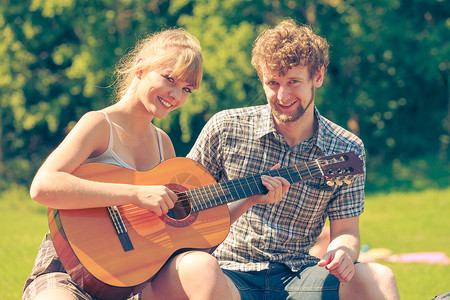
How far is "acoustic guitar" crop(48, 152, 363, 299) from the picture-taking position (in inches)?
96.2

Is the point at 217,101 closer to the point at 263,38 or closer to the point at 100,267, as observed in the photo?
the point at 263,38

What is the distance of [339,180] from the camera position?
2.86 meters

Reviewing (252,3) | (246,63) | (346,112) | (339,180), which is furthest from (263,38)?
(346,112)

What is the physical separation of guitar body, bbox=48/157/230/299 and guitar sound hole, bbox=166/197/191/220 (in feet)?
0.04

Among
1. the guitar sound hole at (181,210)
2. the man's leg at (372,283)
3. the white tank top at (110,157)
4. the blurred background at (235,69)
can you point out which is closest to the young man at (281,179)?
the man's leg at (372,283)

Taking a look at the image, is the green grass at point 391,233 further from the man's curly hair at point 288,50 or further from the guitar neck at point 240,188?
the man's curly hair at point 288,50

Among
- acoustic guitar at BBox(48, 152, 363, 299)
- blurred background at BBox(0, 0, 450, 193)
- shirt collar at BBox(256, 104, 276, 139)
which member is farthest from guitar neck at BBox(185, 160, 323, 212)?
blurred background at BBox(0, 0, 450, 193)

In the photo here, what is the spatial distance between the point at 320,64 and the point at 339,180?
71 cm

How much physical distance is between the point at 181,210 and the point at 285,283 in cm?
67

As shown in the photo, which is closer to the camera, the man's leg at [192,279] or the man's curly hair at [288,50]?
the man's leg at [192,279]

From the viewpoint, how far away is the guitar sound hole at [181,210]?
2769 millimetres

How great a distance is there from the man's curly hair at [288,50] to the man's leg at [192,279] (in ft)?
3.60

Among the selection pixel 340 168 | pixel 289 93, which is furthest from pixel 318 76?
pixel 340 168

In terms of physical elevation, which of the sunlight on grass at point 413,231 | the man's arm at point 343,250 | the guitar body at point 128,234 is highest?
the guitar body at point 128,234
